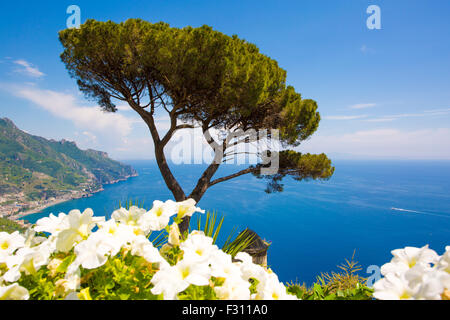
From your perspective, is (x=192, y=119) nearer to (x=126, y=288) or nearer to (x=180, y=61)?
(x=180, y=61)

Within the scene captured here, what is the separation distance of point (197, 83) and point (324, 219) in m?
33.9

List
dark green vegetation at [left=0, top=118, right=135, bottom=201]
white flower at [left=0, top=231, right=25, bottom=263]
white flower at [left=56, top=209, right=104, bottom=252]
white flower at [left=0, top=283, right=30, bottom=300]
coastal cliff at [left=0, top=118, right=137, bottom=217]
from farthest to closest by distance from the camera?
1. dark green vegetation at [left=0, top=118, right=135, bottom=201]
2. coastal cliff at [left=0, top=118, right=137, bottom=217]
3. white flower at [left=0, top=231, right=25, bottom=263]
4. white flower at [left=56, top=209, right=104, bottom=252]
5. white flower at [left=0, top=283, right=30, bottom=300]

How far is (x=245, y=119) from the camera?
191 inches

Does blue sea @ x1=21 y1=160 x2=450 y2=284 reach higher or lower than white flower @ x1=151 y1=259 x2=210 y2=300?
lower

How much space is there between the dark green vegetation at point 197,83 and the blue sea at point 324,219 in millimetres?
17972

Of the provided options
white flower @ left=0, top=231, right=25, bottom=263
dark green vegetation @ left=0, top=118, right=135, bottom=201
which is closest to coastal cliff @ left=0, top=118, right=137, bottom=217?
dark green vegetation @ left=0, top=118, right=135, bottom=201

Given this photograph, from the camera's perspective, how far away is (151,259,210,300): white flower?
45 centimetres

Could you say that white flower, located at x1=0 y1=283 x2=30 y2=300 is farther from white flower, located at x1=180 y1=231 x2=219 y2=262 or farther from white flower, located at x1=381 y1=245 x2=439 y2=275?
white flower, located at x1=381 y1=245 x2=439 y2=275

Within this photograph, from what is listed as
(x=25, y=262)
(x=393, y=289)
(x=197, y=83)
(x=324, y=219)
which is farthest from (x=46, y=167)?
(x=393, y=289)

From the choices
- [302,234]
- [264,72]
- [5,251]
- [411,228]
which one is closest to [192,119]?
[264,72]

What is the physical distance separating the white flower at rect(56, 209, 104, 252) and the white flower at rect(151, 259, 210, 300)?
274 millimetres

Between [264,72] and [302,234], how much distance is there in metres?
29.0

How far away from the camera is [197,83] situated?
4.04m

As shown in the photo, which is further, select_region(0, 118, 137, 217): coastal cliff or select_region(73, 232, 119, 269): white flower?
select_region(0, 118, 137, 217): coastal cliff
